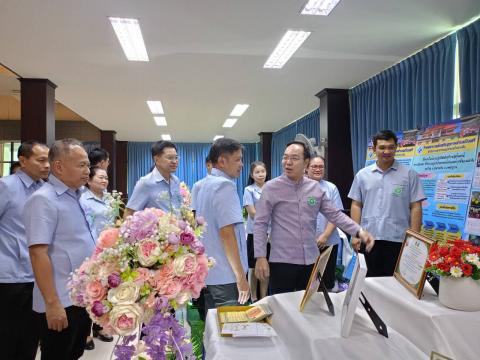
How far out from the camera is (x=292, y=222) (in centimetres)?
227

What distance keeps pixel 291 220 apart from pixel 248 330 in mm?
1003

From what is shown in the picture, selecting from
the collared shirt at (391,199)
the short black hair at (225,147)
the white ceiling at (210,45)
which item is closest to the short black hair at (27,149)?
the white ceiling at (210,45)

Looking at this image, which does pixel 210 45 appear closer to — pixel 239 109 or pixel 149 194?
pixel 149 194

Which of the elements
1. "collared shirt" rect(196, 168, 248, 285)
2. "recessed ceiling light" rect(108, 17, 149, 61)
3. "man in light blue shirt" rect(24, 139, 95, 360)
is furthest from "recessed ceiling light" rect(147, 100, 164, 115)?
"man in light blue shirt" rect(24, 139, 95, 360)

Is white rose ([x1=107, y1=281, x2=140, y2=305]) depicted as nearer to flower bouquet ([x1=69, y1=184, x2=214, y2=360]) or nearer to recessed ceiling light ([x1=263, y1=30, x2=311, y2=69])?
flower bouquet ([x1=69, y1=184, x2=214, y2=360])

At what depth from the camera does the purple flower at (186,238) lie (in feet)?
3.33

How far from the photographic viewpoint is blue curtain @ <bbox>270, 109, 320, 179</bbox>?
6711 mm

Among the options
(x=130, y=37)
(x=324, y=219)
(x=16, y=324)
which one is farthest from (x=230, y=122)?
(x=16, y=324)

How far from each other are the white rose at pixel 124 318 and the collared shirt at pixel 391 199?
7.41ft

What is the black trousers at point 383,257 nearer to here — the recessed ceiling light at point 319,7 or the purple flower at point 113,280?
the recessed ceiling light at point 319,7

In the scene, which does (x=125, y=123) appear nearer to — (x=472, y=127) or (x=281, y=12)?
(x=281, y=12)

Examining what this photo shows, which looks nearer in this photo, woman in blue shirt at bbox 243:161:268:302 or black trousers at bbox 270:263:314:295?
black trousers at bbox 270:263:314:295

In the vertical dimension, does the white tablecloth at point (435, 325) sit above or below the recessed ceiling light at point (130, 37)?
below

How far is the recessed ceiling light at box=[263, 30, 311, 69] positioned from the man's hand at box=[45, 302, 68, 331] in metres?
2.69
